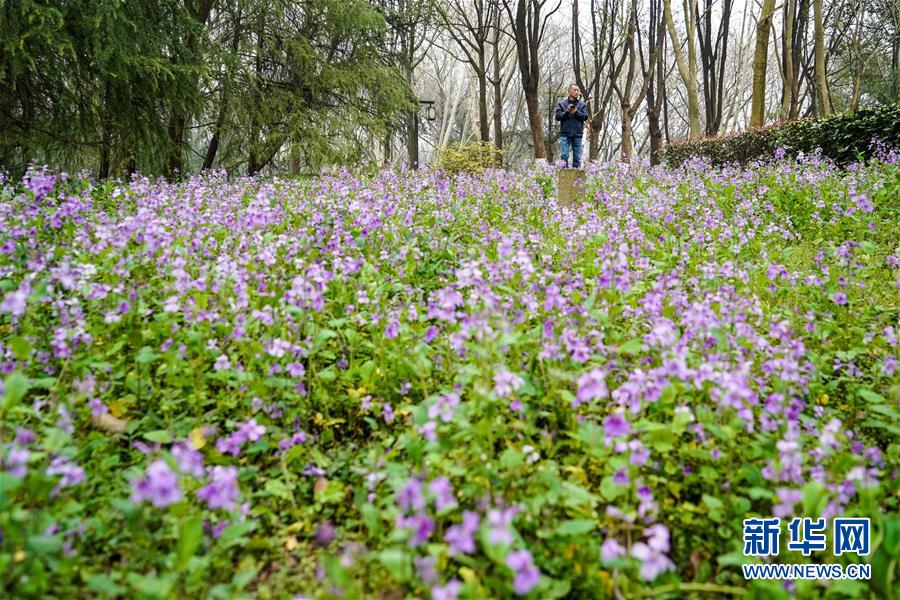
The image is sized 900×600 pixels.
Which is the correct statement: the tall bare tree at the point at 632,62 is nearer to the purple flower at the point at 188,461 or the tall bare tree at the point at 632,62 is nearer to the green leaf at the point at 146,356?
the green leaf at the point at 146,356

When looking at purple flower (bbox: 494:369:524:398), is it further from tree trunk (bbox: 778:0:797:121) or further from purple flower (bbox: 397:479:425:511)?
tree trunk (bbox: 778:0:797:121)

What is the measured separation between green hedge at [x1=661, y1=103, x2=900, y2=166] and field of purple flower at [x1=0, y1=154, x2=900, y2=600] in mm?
5911

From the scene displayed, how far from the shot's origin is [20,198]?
181 inches

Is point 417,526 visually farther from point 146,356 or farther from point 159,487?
point 146,356

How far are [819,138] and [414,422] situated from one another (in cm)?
1088

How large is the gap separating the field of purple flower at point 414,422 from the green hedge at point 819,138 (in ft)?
19.4

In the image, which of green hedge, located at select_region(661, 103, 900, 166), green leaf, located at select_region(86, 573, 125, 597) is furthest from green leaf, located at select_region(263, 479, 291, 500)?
green hedge, located at select_region(661, 103, 900, 166)

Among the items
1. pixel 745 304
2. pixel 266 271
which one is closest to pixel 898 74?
pixel 745 304

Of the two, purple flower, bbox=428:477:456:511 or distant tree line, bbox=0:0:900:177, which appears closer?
purple flower, bbox=428:477:456:511

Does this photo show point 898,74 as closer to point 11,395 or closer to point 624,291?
point 624,291

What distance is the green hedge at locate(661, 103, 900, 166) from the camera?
867 cm

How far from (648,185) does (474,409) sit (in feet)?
24.3

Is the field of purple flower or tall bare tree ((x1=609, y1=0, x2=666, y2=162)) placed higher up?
tall bare tree ((x1=609, y1=0, x2=666, y2=162))

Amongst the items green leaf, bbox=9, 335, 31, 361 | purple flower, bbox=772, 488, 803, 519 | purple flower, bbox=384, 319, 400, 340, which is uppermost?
green leaf, bbox=9, 335, 31, 361
